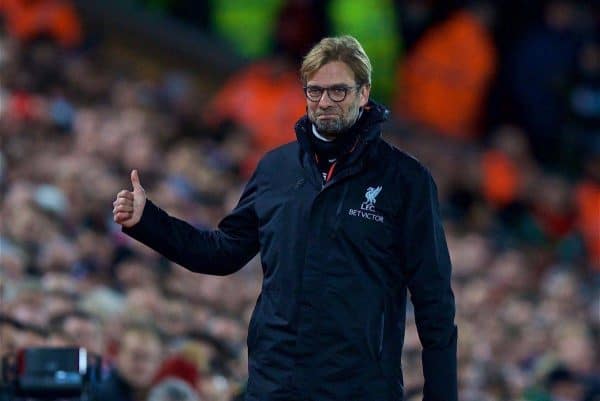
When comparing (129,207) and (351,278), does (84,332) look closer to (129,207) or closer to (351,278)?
(129,207)

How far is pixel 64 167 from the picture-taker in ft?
39.1

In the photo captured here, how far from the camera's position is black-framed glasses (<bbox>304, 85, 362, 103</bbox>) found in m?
5.78

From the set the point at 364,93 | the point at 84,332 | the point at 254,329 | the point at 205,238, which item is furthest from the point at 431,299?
the point at 84,332

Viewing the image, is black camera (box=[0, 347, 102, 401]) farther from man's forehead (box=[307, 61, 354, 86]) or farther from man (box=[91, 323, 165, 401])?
man's forehead (box=[307, 61, 354, 86])

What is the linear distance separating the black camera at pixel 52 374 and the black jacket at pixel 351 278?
1205 millimetres

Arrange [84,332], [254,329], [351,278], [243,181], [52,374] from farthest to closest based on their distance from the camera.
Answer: [243,181] < [84,332] < [52,374] < [254,329] < [351,278]

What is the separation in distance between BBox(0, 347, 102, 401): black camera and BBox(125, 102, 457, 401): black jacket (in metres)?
1.20

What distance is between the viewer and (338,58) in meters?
5.81

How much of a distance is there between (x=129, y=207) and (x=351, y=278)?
2.37 feet

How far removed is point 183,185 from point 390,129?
2.90m

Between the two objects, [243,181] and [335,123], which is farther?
[243,181]

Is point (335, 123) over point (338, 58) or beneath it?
beneath

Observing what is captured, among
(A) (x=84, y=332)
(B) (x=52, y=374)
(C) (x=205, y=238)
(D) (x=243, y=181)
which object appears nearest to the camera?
(C) (x=205, y=238)

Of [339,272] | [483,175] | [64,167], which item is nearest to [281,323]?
[339,272]
